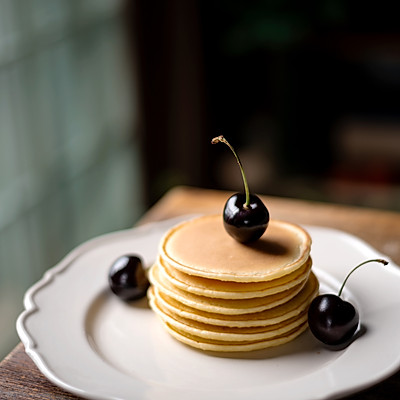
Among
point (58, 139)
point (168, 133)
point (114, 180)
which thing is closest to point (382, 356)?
point (58, 139)

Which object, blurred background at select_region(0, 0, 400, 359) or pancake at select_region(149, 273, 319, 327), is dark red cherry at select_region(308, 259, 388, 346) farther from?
blurred background at select_region(0, 0, 400, 359)

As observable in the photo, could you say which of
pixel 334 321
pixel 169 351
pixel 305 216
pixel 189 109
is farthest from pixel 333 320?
pixel 189 109

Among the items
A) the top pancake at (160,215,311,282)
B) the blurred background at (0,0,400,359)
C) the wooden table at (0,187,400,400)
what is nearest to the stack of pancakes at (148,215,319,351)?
the top pancake at (160,215,311,282)

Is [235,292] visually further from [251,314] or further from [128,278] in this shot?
[128,278]

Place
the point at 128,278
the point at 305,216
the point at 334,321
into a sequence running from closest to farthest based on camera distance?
the point at 334,321 → the point at 128,278 → the point at 305,216

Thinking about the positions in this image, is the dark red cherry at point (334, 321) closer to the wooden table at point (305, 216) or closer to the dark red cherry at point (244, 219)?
the dark red cherry at point (244, 219)

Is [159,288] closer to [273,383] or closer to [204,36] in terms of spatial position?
Result: [273,383]

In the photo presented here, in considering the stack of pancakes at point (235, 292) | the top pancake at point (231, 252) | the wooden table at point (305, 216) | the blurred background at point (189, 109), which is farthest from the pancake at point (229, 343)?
the blurred background at point (189, 109)
